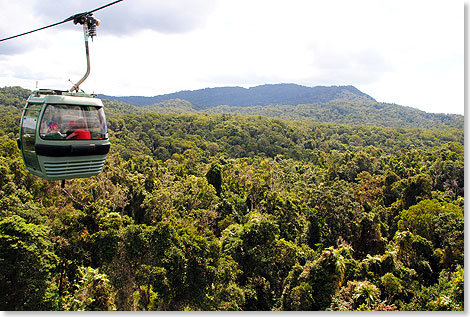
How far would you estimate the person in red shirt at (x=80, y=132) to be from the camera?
23.5ft

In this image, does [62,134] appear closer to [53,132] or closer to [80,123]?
[53,132]

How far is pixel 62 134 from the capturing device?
700 centimetres

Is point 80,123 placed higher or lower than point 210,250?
higher

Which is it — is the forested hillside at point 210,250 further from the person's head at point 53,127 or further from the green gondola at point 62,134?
the person's head at point 53,127

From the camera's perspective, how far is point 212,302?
1414 centimetres

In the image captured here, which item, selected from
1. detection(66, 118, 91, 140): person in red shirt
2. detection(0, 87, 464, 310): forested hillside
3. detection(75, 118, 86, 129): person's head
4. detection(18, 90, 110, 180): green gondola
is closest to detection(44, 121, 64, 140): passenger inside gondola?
detection(18, 90, 110, 180): green gondola

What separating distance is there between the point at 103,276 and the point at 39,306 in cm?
251

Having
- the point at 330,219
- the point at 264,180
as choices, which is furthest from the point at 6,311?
the point at 264,180

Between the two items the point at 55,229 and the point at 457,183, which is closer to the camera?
the point at 55,229

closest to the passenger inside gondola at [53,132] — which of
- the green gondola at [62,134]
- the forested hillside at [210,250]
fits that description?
the green gondola at [62,134]

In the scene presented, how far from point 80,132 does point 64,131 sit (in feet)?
1.11

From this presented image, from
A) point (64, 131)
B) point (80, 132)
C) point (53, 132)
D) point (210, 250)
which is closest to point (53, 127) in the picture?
point (53, 132)

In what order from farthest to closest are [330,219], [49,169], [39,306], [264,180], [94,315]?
[264,180] < [330,219] < [39,306] < [94,315] < [49,169]

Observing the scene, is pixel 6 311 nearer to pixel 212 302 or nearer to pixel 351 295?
pixel 212 302
